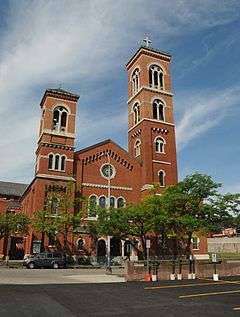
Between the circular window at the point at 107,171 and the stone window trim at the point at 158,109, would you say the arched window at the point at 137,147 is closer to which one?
the stone window trim at the point at 158,109

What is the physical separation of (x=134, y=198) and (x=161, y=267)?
23.3 meters

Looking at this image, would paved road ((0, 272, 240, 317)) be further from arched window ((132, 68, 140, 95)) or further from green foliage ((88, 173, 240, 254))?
arched window ((132, 68, 140, 95))

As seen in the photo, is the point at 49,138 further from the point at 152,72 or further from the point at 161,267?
the point at 161,267

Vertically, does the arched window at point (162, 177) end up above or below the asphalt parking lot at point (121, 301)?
above

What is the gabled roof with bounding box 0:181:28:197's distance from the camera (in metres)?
67.8

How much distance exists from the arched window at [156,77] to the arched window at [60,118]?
13843 mm

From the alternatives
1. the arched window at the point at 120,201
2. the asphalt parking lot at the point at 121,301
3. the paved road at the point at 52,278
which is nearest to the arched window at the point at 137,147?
the arched window at the point at 120,201

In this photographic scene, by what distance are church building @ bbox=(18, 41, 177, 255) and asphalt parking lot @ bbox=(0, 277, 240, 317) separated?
23.5 metres

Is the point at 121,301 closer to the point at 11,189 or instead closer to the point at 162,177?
the point at 162,177

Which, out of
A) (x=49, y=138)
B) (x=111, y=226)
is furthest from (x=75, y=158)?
(x=111, y=226)

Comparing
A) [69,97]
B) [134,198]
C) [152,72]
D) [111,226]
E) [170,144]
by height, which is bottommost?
[111,226]

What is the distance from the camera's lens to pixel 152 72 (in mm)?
53781

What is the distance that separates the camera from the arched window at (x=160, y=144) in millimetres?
→ 49453

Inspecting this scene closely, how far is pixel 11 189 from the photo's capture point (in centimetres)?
6950
